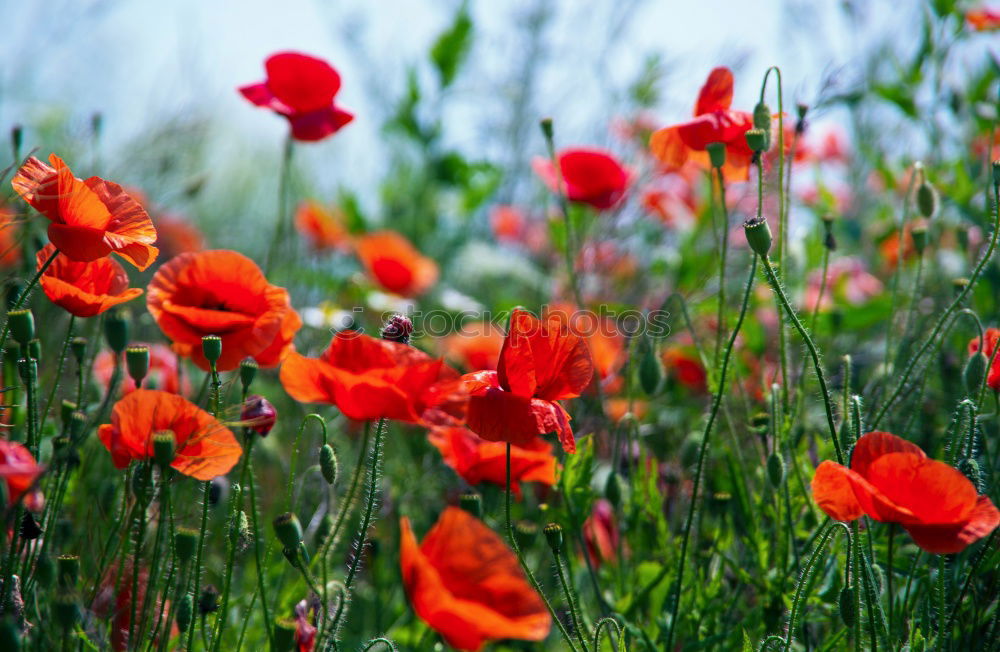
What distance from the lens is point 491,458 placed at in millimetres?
1348

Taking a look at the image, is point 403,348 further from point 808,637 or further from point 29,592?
point 808,637

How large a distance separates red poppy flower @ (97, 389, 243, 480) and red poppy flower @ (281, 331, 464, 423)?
138 mm

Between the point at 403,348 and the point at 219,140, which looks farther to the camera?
the point at 219,140

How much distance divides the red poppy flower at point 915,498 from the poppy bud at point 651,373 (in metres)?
0.51

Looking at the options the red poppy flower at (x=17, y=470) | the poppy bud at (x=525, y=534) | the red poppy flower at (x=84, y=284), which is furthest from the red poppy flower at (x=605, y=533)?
the red poppy flower at (x=17, y=470)

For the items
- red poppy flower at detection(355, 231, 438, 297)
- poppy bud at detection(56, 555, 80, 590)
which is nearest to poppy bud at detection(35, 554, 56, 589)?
poppy bud at detection(56, 555, 80, 590)

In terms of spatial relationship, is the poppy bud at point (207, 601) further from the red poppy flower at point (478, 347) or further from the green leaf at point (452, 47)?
the green leaf at point (452, 47)

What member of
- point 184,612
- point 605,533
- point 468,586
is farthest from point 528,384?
point 605,533

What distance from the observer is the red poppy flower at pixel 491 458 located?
1.33m

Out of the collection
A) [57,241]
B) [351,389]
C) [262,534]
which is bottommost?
[262,534]

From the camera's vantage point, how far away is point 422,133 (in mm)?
3445

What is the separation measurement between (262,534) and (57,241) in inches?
38.5

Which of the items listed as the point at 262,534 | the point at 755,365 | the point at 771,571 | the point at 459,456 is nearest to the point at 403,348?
the point at 459,456

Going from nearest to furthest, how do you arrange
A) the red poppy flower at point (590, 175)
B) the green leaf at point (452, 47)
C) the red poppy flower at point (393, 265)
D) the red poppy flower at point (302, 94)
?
the red poppy flower at point (302, 94) → the red poppy flower at point (590, 175) → the red poppy flower at point (393, 265) → the green leaf at point (452, 47)
